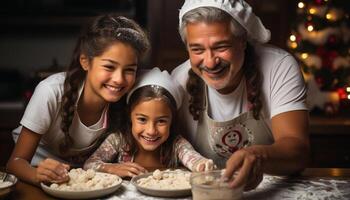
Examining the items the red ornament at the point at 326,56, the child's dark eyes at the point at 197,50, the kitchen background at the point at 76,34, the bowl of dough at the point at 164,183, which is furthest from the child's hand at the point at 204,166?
the red ornament at the point at 326,56

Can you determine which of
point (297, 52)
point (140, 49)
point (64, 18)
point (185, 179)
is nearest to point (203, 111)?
point (140, 49)

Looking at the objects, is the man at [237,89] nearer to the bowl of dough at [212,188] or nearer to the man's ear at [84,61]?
the bowl of dough at [212,188]

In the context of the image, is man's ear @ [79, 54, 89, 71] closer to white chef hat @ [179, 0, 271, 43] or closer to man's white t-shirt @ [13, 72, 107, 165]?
man's white t-shirt @ [13, 72, 107, 165]

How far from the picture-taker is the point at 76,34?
381 cm

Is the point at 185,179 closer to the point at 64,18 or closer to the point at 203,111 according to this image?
the point at 203,111

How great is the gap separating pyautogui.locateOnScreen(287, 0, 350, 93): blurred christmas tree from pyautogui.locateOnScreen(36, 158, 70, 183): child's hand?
2273 mm

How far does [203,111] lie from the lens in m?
1.92

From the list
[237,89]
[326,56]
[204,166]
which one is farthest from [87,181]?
[326,56]

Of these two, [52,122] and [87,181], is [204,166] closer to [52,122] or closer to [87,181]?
[87,181]

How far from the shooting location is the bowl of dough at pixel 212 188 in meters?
1.28

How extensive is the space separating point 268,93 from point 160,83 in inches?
15.5

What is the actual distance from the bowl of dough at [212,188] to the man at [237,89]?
23 cm

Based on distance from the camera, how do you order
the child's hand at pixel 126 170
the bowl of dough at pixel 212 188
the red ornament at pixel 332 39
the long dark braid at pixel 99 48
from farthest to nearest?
1. the red ornament at pixel 332 39
2. the long dark braid at pixel 99 48
3. the child's hand at pixel 126 170
4. the bowl of dough at pixel 212 188

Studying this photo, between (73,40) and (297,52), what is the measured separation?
163 cm
